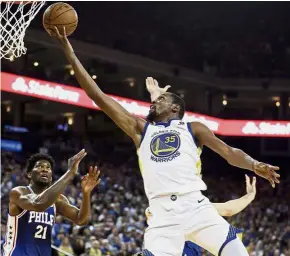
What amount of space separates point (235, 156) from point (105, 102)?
88cm

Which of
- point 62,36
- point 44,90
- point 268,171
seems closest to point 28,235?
point 62,36

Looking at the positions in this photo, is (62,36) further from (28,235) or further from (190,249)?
(190,249)

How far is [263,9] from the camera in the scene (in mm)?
23375

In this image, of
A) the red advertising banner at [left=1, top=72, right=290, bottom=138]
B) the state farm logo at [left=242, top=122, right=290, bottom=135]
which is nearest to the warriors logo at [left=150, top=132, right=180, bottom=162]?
the red advertising banner at [left=1, top=72, right=290, bottom=138]

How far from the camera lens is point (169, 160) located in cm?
394

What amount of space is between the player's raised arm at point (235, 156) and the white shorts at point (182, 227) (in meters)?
0.34

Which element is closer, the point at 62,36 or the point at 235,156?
the point at 235,156

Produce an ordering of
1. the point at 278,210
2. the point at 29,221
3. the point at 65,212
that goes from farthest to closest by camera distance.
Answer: the point at 278,210 < the point at 65,212 < the point at 29,221

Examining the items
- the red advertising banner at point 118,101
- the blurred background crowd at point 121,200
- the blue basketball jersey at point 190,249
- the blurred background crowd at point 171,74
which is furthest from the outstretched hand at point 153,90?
Result: the blurred background crowd at point 171,74

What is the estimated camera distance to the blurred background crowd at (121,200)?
12.1 meters

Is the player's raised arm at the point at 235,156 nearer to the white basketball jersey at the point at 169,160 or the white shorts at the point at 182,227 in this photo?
the white basketball jersey at the point at 169,160

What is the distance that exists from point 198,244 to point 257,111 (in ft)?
63.1

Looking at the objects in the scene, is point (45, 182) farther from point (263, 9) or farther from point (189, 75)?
point (263, 9)

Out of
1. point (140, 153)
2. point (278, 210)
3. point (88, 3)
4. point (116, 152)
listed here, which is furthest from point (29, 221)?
point (88, 3)
